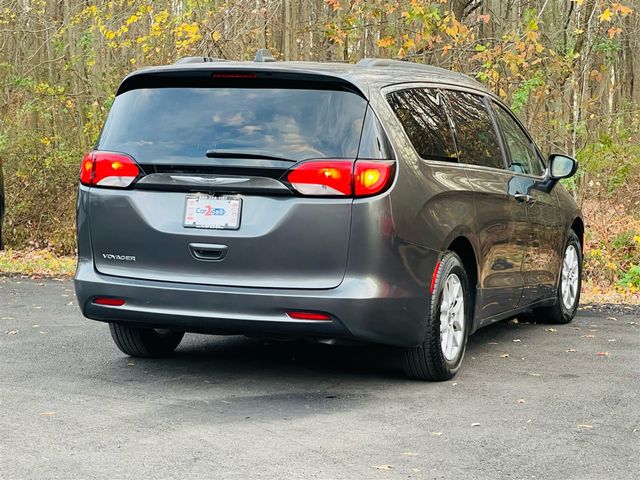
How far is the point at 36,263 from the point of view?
14.6 m

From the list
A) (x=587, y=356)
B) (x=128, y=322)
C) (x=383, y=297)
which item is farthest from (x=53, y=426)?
(x=587, y=356)

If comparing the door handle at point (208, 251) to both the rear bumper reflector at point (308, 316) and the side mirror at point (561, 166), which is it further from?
the side mirror at point (561, 166)

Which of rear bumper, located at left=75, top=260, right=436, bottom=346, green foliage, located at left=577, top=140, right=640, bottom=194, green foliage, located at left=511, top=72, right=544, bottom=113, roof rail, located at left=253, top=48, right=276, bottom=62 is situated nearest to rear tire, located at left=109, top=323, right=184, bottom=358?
rear bumper, located at left=75, top=260, right=436, bottom=346

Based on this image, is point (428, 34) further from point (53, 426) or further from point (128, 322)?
point (53, 426)

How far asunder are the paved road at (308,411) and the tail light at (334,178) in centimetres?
115

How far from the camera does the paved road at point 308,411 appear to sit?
4781 mm

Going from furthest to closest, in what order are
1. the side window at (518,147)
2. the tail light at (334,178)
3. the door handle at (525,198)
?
the side window at (518,147), the door handle at (525,198), the tail light at (334,178)

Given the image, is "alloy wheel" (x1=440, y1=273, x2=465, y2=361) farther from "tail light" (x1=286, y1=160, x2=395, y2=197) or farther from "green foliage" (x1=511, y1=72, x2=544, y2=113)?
"green foliage" (x1=511, y1=72, x2=544, y2=113)

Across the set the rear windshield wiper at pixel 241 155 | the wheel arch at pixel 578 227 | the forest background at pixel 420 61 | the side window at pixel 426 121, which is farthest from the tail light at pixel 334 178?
the forest background at pixel 420 61

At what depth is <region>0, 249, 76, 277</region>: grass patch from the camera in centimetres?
1352

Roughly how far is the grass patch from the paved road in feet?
16.8

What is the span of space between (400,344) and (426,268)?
1.54 ft

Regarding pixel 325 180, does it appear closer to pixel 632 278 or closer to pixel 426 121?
pixel 426 121

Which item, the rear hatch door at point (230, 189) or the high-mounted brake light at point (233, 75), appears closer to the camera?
the rear hatch door at point (230, 189)
